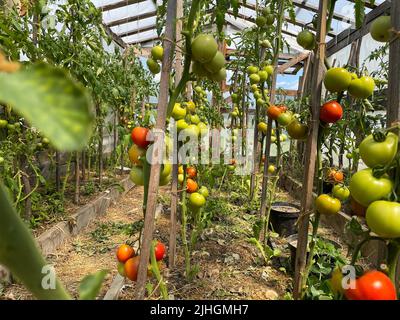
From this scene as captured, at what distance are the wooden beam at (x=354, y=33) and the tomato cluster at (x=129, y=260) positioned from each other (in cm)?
409

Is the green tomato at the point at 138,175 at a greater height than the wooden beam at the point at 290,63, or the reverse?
the wooden beam at the point at 290,63

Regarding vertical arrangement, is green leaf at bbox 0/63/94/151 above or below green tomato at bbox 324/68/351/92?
below

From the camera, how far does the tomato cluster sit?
1.07 metres

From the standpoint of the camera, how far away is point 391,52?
957 millimetres

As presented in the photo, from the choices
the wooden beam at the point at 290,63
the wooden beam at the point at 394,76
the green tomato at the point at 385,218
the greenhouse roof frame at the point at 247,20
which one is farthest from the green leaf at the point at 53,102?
the greenhouse roof frame at the point at 247,20

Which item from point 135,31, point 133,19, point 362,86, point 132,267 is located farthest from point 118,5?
point 132,267

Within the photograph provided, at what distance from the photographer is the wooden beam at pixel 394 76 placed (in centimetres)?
91

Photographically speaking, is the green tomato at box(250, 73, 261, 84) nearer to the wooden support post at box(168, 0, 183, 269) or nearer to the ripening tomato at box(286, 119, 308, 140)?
the wooden support post at box(168, 0, 183, 269)

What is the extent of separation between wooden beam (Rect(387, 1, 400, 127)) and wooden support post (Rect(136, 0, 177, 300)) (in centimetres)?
62

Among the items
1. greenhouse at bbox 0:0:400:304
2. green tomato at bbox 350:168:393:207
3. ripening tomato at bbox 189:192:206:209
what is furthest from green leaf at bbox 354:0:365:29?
ripening tomato at bbox 189:192:206:209

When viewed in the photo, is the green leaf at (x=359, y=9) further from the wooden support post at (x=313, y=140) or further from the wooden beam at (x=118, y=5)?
the wooden beam at (x=118, y=5)

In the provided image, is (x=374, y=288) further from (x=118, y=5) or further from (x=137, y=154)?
(x=118, y=5)

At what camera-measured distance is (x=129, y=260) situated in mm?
1092

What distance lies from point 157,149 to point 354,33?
5097mm
